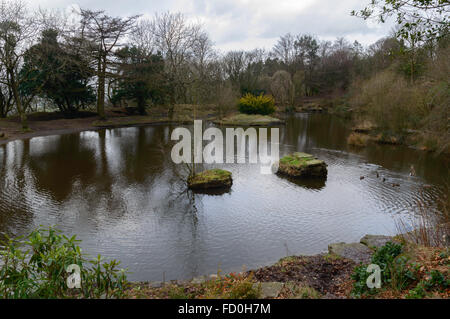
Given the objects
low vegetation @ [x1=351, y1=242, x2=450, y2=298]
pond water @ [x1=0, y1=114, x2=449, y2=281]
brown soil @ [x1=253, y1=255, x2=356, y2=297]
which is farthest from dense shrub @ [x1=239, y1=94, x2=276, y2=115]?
low vegetation @ [x1=351, y1=242, x2=450, y2=298]

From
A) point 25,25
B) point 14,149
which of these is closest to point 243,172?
point 14,149

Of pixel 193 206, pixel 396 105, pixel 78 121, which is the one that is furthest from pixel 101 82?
pixel 396 105

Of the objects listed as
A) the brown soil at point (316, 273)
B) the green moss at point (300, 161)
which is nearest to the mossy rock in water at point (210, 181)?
the green moss at point (300, 161)

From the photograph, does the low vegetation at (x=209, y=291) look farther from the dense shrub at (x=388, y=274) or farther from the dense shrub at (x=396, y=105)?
the dense shrub at (x=396, y=105)

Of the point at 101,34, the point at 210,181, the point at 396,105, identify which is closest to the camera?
the point at 210,181

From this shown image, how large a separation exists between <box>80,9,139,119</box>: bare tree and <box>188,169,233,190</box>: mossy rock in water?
22.1m

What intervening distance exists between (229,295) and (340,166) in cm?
1327

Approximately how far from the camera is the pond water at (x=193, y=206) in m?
7.45

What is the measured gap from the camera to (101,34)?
1153 inches

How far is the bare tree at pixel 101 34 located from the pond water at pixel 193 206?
1460 cm

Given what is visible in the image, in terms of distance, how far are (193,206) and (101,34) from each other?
24.8 meters

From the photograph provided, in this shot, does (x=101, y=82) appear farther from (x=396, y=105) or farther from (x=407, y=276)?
(x=407, y=276)

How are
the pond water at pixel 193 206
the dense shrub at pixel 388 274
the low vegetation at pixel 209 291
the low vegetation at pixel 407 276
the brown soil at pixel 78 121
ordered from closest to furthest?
1. the low vegetation at pixel 407 276
2. the low vegetation at pixel 209 291
3. the dense shrub at pixel 388 274
4. the pond water at pixel 193 206
5. the brown soil at pixel 78 121

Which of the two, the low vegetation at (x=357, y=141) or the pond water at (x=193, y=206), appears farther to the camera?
the low vegetation at (x=357, y=141)
